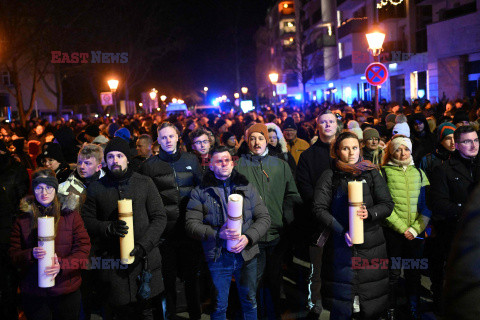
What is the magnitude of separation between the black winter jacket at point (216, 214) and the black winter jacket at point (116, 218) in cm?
37

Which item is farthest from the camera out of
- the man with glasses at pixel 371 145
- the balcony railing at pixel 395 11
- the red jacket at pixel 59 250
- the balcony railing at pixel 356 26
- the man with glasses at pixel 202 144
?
the balcony railing at pixel 356 26

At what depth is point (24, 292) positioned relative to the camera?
15.9 ft

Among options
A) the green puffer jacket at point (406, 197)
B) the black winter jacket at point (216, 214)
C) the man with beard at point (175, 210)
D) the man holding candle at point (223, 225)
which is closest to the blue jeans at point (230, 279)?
the man holding candle at point (223, 225)

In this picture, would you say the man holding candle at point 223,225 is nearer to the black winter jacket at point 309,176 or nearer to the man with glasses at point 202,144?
the black winter jacket at point 309,176

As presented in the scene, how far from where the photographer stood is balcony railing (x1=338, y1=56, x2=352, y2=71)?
43.0 metres

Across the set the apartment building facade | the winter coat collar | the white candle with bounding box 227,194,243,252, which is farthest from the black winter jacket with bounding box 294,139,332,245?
the apartment building facade

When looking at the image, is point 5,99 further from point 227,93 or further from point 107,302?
point 107,302

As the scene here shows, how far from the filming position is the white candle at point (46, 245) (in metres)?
4.41

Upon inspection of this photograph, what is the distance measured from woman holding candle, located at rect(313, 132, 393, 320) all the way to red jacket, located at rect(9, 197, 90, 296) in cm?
216

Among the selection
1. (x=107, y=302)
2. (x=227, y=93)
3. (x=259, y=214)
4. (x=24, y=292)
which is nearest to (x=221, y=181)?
(x=259, y=214)

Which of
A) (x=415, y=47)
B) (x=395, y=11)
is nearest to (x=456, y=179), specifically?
(x=415, y=47)

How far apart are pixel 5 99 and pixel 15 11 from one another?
114ft

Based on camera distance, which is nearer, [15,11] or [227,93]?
Result: [15,11]

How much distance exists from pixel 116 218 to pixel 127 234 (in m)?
0.52
